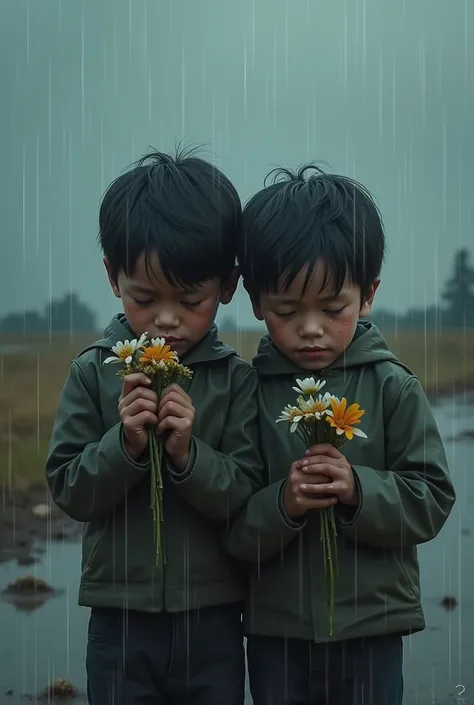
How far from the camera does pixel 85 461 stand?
8.44 ft

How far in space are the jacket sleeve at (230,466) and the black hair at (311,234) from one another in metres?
0.26

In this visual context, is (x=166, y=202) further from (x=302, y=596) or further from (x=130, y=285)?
(x=302, y=596)

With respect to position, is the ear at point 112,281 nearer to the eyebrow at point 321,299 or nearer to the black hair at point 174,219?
the black hair at point 174,219

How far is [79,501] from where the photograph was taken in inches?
102

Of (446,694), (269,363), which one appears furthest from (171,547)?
(446,694)

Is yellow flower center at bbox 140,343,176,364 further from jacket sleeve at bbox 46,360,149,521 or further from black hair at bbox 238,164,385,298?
black hair at bbox 238,164,385,298

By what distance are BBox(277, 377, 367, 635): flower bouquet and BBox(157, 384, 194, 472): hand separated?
205 mm

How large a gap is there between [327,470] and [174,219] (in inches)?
27.0

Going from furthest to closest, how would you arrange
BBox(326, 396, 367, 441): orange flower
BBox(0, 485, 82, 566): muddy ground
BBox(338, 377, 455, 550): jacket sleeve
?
BBox(0, 485, 82, 566): muddy ground, BBox(338, 377, 455, 550): jacket sleeve, BBox(326, 396, 367, 441): orange flower

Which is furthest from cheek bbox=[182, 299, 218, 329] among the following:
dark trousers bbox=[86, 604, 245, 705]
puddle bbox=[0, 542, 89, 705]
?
puddle bbox=[0, 542, 89, 705]

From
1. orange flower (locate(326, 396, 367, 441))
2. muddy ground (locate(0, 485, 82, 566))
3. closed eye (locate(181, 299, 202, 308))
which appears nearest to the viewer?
orange flower (locate(326, 396, 367, 441))

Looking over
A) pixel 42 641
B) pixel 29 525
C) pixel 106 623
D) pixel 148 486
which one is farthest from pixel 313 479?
pixel 29 525

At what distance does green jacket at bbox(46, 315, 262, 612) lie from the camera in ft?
8.38

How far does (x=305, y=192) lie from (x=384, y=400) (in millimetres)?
535
